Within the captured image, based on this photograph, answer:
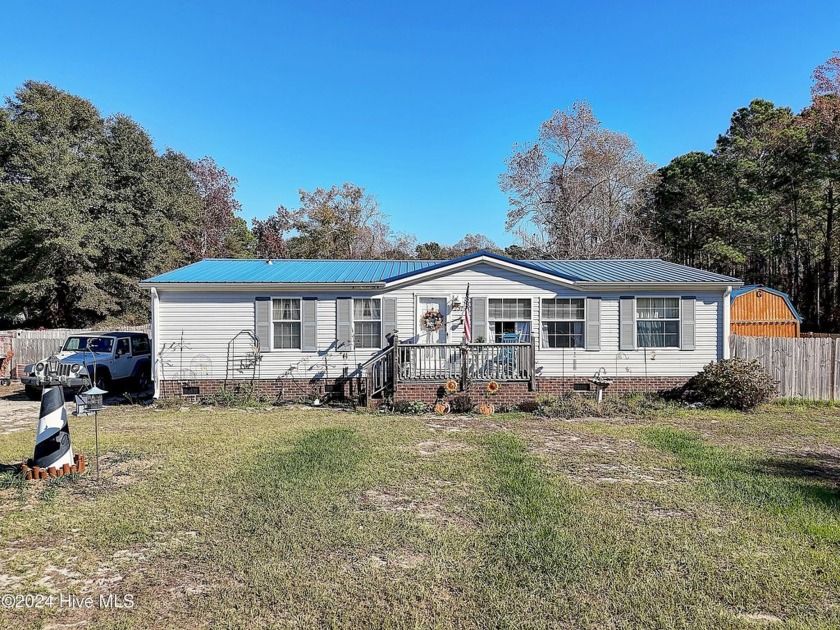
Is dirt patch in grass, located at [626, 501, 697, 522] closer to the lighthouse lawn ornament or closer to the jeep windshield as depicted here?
the lighthouse lawn ornament

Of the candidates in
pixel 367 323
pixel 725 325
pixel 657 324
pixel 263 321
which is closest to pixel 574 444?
pixel 657 324

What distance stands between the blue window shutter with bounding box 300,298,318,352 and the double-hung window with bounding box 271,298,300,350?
0.14 metres

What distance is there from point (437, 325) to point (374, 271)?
2.60 meters

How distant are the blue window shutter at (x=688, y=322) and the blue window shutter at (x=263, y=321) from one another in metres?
10.5

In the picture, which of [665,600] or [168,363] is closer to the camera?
[665,600]

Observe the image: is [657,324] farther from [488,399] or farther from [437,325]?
[437,325]

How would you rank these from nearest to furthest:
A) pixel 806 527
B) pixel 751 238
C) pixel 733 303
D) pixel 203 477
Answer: pixel 806 527
pixel 203 477
pixel 733 303
pixel 751 238

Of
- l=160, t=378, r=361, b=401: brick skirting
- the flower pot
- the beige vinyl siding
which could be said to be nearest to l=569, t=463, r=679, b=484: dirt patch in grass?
the flower pot

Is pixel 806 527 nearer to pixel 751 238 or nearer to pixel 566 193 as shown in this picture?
pixel 566 193

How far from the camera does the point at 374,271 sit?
13.4m

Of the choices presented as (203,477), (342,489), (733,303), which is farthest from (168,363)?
(733,303)

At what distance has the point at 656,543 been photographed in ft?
14.2

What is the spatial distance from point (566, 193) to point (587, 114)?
15.3 feet

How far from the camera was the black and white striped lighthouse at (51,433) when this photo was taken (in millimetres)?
6012
